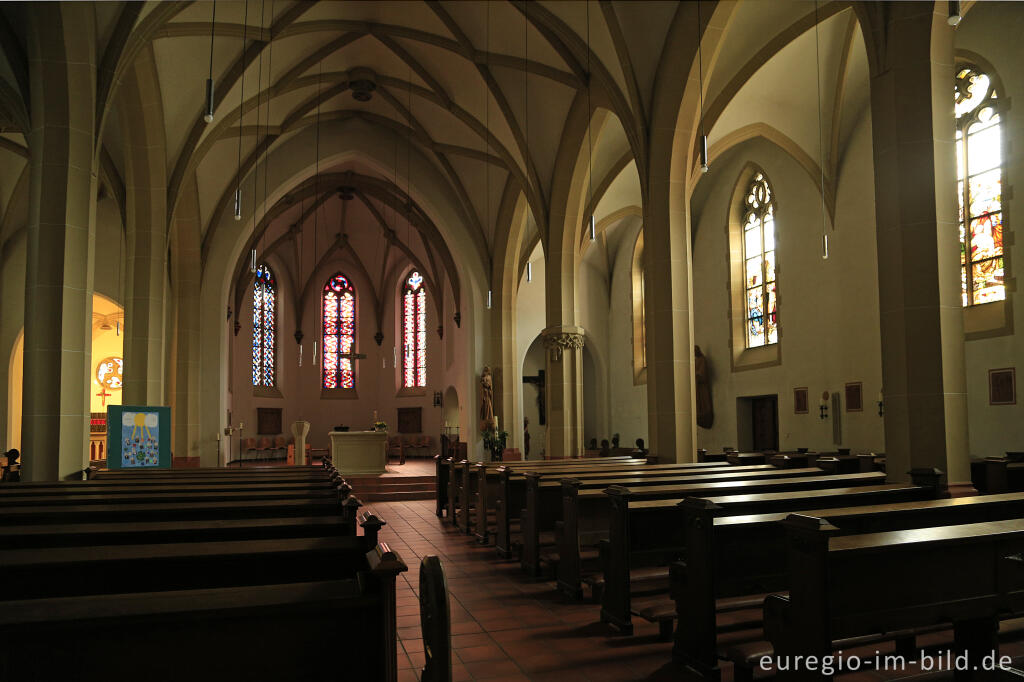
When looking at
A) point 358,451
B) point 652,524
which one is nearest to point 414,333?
point 358,451

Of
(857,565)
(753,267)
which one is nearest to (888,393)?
(857,565)

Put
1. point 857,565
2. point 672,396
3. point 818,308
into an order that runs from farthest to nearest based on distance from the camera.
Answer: point 818,308 → point 672,396 → point 857,565

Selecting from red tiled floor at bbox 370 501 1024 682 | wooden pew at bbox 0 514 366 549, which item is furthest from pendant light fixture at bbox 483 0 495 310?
wooden pew at bbox 0 514 366 549

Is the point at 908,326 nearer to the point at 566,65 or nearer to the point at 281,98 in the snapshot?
the point at 566,65

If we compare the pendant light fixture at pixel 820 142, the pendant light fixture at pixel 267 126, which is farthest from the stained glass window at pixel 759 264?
the pendant light fixture at pixel 267 126

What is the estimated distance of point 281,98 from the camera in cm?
1683

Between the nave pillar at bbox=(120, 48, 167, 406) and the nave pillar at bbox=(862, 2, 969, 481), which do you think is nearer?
the nave pillar at bbox=(862, 2, 969, 481)

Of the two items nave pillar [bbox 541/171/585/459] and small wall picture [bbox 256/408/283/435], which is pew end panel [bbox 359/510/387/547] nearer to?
nave pillar [bbox 541/171/585/459]

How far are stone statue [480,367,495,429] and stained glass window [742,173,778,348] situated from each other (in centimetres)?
644

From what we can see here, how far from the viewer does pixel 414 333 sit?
91.9 feet

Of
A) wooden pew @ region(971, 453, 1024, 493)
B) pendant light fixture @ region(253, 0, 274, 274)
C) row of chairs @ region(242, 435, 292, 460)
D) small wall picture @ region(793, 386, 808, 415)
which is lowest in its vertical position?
row of chairs @ region(242, 435, 292, 460)

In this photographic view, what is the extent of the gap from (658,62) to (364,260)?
1952 centimetres

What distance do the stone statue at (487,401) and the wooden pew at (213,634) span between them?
16862 millimetres

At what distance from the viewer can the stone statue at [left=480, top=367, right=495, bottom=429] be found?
19297 mm
